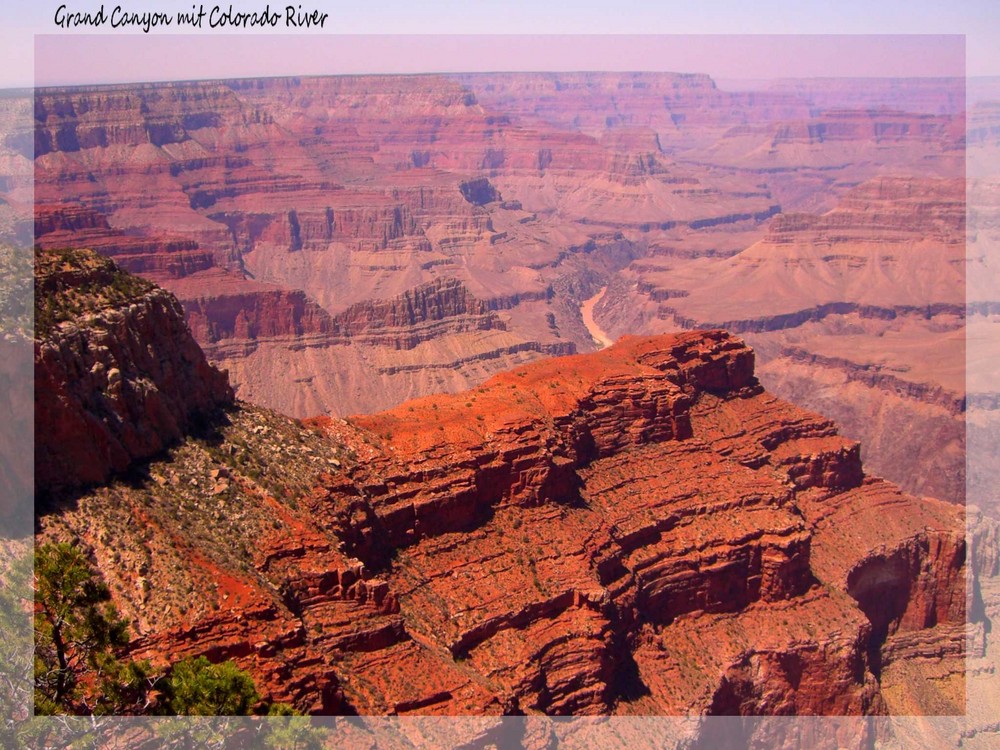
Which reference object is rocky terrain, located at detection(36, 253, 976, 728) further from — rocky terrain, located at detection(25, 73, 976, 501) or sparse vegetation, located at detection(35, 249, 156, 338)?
rocky terrain, located at detection(25, 73, 976, 501)

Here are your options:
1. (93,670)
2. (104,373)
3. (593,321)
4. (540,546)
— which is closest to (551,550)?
(540,546)

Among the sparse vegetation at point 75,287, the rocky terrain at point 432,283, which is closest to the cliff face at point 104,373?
the sparse vegetation at point 75,287

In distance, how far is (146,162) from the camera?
17662cm

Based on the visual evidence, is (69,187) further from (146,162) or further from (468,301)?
(468,301)

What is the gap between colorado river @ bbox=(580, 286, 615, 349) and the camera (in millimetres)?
161875

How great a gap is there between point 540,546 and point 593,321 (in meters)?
131

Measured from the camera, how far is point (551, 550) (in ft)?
150

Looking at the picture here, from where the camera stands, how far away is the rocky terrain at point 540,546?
3469 cm

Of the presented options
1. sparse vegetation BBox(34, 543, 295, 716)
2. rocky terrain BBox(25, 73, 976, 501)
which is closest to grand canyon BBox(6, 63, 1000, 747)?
sparse vegetation BBox(34, 543, 295, 716)

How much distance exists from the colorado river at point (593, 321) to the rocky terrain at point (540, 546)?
9489cm

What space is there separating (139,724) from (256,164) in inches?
7163

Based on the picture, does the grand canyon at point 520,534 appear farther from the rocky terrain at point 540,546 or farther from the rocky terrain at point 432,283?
the rocky terrain at point 432,283

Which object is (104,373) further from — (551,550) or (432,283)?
(432,283)

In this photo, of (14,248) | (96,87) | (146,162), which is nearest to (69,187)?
(146,162)
